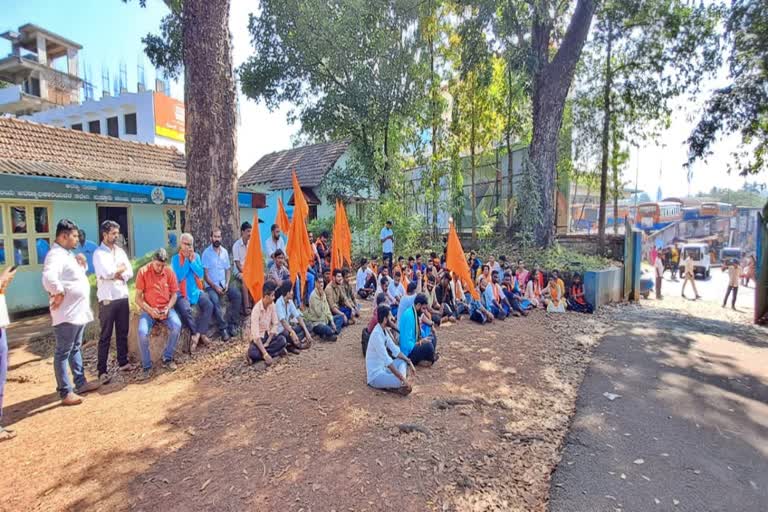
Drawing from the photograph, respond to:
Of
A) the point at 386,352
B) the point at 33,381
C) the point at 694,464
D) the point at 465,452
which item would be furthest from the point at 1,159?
the point at 694,464

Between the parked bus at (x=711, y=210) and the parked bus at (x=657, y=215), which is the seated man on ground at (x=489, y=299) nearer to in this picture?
the parked bus at (x=657, y=215)

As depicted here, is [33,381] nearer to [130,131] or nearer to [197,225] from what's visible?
[197,225]

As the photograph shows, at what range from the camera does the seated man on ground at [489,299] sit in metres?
8.70

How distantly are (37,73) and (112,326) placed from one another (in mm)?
36434

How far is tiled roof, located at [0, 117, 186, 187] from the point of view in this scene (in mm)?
9953

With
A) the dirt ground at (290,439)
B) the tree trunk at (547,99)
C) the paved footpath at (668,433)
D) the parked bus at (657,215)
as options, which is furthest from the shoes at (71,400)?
the parked bus at (657,215)

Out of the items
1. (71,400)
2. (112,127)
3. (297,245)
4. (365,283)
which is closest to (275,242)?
(297,245)

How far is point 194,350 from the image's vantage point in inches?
241

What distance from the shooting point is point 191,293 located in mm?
6152

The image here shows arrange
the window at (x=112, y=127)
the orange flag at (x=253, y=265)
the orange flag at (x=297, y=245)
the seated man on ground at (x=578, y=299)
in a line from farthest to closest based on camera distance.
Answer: the window at (x=112, y=127), the seated man on ground at (x=578, y=299), the orange flag at (x=297, y=245), the orange flag at (x=253, y=265)

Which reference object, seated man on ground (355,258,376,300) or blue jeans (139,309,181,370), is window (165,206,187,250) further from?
blue jeans (139,309,181,370)

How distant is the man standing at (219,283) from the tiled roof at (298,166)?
11.4 meters

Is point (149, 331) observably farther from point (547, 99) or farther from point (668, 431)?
point (547, 99)

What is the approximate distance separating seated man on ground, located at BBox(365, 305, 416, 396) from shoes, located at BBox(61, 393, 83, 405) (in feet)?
10.5
